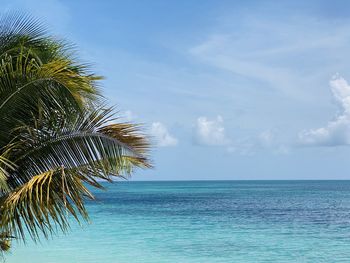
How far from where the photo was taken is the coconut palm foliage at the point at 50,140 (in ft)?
18.9

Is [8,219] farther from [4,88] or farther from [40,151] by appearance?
[4,88]

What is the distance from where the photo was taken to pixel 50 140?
6469mm

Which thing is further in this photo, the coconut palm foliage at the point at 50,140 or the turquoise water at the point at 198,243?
the turquoise water at the point at 198,243

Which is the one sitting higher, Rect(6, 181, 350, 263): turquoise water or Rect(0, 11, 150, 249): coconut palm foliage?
Rect(0, 11, 150, 249): coconut palm foliage

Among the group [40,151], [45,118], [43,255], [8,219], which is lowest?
[43,255]

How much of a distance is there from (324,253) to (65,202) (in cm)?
1323

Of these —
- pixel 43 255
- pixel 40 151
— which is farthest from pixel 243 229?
pixel 40 151

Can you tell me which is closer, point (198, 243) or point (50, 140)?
point (50, 140)

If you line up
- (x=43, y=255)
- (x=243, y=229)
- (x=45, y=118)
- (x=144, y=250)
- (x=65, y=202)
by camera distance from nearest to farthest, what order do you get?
(x=65, y=202) < (x=45, y=118) < (x=43, y=255) < (x=144, y=250) < (x=243, y=229)

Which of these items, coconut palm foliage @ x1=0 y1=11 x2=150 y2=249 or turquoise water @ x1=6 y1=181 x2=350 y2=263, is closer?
coconut palm foliage @ x1=0 y1=11 x2=150 y2=249

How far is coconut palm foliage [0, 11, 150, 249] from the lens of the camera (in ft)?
18.9

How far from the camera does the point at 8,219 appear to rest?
18.9 feet

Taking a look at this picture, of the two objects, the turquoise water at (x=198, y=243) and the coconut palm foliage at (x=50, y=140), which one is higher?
the coconut palm foliage at (x=50, y=140)

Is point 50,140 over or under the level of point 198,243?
over
